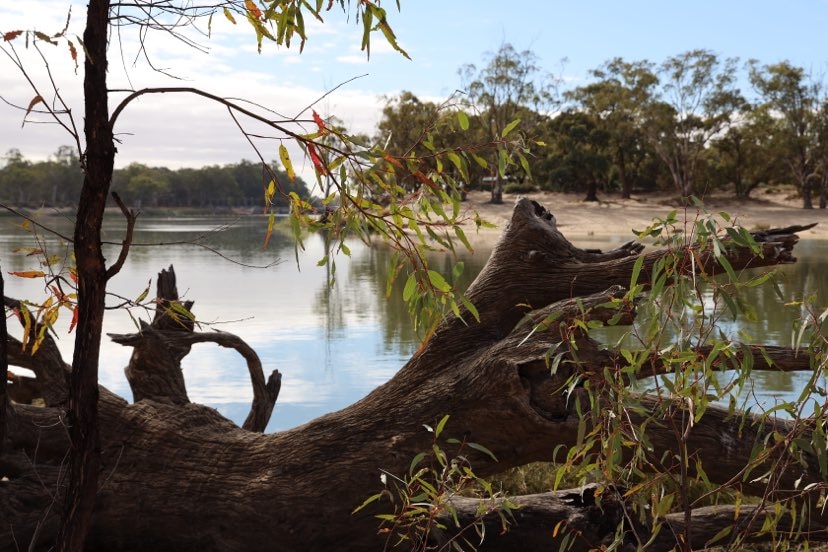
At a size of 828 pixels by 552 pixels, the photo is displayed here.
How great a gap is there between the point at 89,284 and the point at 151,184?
6228 centimetres

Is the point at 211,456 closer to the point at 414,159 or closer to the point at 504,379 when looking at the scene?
the point at 504,379

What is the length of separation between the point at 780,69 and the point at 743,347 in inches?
1720

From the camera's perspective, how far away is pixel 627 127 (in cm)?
4397

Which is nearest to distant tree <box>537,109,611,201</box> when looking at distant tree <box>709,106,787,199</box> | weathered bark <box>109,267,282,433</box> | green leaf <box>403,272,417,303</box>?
distant tree <box>709,106,787,199</box>

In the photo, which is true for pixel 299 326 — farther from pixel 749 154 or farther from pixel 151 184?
pixel 151 184

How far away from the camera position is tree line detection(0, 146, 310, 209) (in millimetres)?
59750

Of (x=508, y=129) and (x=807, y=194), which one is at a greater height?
(x=508, y=129)

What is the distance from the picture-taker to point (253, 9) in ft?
7.51

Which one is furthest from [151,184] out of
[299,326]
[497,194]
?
[299,326]

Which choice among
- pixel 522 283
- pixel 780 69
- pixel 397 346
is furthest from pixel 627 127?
pixel 522 283

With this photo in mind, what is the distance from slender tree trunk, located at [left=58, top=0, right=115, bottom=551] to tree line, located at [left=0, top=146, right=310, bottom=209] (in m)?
56.1

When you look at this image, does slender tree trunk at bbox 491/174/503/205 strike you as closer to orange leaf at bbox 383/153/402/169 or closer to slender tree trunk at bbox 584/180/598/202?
slender tree trunk at bbox 584/180/598/202

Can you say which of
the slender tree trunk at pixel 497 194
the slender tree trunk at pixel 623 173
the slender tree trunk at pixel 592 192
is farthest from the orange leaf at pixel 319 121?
the slender tree trunk at pixel 623 173

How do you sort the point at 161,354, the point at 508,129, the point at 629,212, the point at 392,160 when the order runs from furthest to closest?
the point at 629,212 < the point at 161,354 < the point at 508,129 < the point at 392,160
